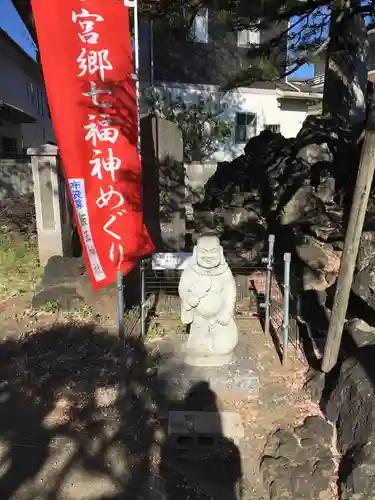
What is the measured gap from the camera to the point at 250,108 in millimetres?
16078

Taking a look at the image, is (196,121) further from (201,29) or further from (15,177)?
(15,177)

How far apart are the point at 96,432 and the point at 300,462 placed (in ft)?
5.24

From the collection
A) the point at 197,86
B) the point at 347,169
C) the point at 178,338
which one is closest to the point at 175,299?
the point at 178,338

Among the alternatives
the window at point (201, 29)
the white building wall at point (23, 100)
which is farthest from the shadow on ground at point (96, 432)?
the window at point (201, 29)

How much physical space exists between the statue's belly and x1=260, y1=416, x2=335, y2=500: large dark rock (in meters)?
1.16

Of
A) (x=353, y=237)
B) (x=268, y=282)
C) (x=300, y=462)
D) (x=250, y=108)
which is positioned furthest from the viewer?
(x=250, y=108)

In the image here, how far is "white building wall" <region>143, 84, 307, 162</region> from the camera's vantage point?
1505 centimetres

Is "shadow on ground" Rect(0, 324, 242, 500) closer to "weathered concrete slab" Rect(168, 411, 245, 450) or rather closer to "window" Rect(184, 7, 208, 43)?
"weathered concrete slab" Rect(168, 411, 245, 450)

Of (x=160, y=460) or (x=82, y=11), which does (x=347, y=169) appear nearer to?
(x=82, y=11)

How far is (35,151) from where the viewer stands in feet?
20.7

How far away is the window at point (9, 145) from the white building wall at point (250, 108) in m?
5.91

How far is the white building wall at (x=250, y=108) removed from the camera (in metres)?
15.0

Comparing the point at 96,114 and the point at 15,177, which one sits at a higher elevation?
the point at 96,114

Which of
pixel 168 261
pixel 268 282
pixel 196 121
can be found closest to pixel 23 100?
pixel 196 121
